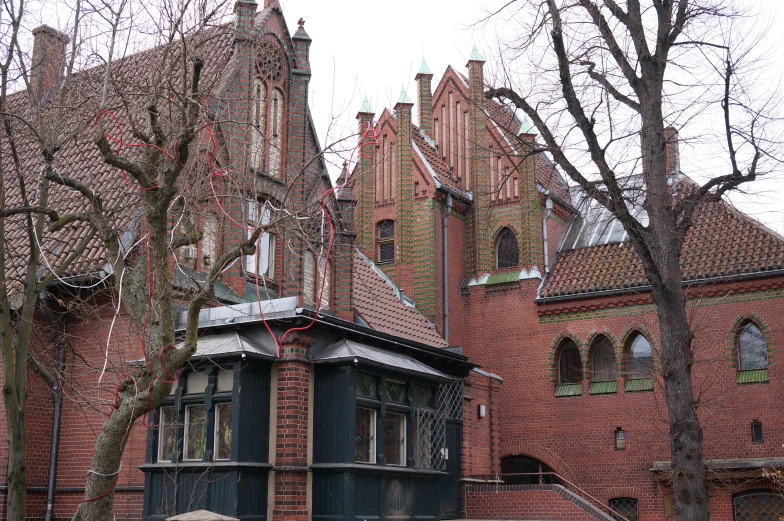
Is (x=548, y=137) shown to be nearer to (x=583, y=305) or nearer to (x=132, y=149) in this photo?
(x=132, y=149)

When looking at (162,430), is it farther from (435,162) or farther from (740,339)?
(740,339)

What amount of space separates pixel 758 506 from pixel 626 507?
134 inches

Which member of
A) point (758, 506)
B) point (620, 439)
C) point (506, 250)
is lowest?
point (758, 506)

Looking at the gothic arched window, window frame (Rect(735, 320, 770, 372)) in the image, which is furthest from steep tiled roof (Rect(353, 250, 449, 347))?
window frame (Rect(735, 320, 770, 372))

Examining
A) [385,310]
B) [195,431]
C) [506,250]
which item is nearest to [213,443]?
[195,431]

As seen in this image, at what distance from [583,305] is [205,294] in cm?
1758

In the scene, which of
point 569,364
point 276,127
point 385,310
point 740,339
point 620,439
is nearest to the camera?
point 276,127

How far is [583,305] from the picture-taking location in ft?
82.3

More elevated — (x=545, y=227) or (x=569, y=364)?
(x=545, y=227)

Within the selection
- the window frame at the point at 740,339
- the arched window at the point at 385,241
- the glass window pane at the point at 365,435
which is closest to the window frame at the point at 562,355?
the window frame at the point at 740,339

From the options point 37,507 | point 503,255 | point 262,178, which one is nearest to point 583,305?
point 503,255

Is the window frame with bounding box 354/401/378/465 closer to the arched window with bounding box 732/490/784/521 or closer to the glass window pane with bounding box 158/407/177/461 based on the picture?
the glass window pane with bounding box 158/407/177/461

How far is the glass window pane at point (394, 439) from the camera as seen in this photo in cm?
1555

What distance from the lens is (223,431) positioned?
1410cm
